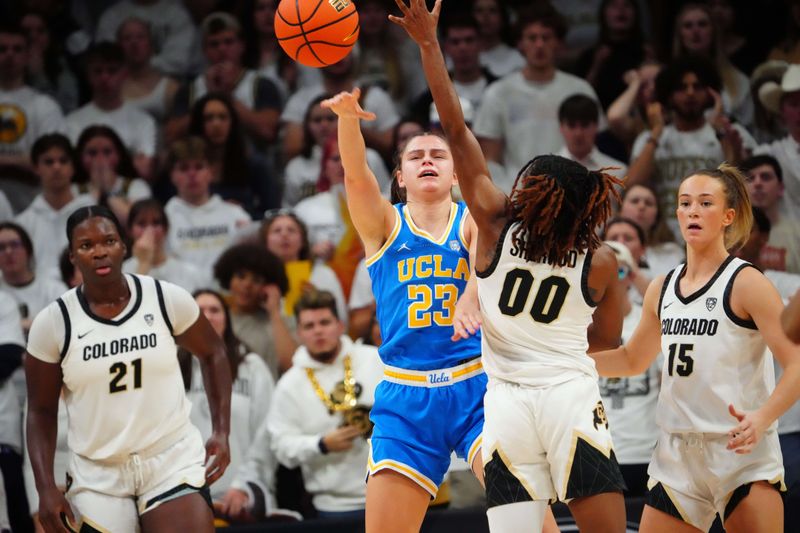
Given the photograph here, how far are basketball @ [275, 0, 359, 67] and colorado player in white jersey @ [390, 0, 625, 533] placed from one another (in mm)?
865

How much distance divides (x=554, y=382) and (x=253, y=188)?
5.56 metres

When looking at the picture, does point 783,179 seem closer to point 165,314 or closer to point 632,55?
point 632,55

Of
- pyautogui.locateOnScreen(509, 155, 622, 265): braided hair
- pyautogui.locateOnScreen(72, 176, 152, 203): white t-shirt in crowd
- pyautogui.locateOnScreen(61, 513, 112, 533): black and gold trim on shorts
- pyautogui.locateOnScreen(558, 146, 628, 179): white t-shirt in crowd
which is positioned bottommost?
pyautogui.locateOnScreen(61, 513, 112, 533): black and gold trim on shorts

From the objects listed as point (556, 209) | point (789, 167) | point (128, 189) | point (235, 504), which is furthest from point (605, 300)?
point (128, 189)

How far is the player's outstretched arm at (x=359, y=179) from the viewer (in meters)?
5.02

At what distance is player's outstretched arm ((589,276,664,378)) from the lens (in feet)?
17.5

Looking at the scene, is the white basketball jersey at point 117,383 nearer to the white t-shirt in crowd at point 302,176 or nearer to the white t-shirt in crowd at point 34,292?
the white t-shirt in crowd at point 34,292

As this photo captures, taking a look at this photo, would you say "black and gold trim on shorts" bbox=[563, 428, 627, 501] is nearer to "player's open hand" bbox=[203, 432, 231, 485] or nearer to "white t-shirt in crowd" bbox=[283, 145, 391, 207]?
"player's open hand" bbox=[203, 432, 231, 485]

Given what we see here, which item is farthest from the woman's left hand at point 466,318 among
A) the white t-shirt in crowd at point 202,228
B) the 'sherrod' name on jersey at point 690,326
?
the white t-shirt in crowd at point 202,228

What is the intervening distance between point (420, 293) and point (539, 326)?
2.67ft

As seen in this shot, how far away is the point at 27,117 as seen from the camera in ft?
32.1

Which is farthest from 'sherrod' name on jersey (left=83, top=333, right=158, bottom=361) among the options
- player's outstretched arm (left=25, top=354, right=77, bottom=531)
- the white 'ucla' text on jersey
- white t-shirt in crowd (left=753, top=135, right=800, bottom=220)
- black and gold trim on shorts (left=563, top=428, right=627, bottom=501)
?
white t-shirt in crowd (left=753, top=135, right=800, bottom=220)

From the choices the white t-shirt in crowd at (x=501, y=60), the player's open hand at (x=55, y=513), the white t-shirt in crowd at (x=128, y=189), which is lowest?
the player's open hand at (x=55, y=513)

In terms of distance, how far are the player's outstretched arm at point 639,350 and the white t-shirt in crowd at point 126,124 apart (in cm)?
551
